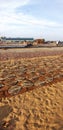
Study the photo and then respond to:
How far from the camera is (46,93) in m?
13.4

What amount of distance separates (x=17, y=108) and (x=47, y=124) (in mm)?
1871

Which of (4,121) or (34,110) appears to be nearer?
(4,121)

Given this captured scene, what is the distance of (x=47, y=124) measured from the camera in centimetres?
1013

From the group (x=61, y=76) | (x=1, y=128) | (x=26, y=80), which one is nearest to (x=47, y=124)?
(x=1, y=128)

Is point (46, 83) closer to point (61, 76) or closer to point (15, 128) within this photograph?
point (61, 76)

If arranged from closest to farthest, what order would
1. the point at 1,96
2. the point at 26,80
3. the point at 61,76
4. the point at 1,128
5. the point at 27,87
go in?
the point at 1,128, the point at 1,96, the point at 27,87, the point at 26,80, the point at 61,76

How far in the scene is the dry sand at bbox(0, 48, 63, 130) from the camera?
396 inches

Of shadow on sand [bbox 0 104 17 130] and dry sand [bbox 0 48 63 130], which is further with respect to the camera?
dry sand [bbox 0 48 63 130]

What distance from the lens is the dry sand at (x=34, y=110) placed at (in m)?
10.1

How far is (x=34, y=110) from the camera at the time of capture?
447 inches

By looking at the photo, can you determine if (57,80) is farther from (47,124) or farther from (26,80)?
(47,124)

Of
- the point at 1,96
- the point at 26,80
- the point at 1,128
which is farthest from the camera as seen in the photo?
the point at 26,80

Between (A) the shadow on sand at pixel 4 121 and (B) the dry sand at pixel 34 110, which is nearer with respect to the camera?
(A) the shadow on sand at pixel 4 121

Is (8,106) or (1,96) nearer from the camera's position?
(8,106)
